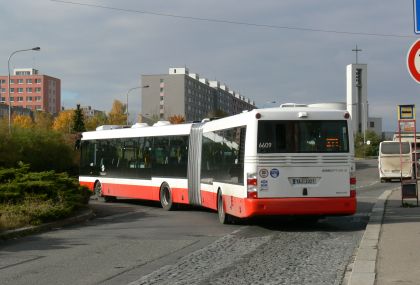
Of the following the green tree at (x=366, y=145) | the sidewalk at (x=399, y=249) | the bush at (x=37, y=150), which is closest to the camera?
the sidewalk at (x=399, y=249)

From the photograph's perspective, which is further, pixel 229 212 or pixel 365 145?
pixel 365 145

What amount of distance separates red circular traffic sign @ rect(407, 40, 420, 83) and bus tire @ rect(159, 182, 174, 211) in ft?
41.0

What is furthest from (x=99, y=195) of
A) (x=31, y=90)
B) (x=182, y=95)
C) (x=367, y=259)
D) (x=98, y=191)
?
(x=31, y=90)

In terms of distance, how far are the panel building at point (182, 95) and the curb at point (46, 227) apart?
12592 cm

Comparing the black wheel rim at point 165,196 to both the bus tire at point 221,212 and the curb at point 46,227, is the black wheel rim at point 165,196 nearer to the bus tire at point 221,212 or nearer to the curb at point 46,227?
the curb at point 46,227

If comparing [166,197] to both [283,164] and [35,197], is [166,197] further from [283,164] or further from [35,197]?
[283,164]

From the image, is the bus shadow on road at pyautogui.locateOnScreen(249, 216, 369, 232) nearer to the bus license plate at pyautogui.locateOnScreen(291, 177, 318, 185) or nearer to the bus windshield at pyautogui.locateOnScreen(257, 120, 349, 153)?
the bus license plate at pyautogui.locateOnScreen(291, 177, 318, 185)

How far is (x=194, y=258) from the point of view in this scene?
1018cm

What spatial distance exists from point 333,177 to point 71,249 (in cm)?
589

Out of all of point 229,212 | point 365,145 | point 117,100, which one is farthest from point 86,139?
point 117,100

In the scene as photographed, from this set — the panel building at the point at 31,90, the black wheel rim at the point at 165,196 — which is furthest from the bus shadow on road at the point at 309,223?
the panel building at the point at 31,90

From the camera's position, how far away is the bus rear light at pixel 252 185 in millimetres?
13414

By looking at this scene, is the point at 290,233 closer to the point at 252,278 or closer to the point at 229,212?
the point at 229,212

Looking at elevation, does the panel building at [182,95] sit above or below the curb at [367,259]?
above
